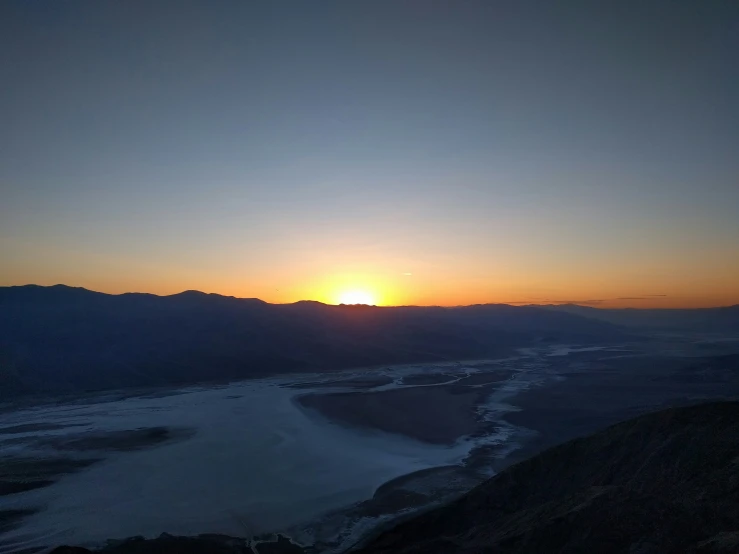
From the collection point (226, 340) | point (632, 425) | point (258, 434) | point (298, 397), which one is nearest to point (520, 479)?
point (632, 425)

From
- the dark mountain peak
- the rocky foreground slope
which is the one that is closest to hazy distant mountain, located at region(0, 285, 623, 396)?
the dark mountain peak

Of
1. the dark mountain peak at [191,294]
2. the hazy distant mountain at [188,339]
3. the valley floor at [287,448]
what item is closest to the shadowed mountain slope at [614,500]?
the valley floor at [287,448]

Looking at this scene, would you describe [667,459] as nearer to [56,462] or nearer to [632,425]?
[632,425]

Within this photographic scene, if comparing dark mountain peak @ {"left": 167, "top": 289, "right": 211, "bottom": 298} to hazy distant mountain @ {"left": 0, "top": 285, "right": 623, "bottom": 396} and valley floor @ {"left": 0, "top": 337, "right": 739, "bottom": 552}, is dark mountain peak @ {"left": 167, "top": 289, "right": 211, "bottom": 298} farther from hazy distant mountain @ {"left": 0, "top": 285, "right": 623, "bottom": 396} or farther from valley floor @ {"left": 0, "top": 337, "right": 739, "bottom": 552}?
valley floor @ {"left": 0, "top": 337, "right": 739, "bottom": 552}

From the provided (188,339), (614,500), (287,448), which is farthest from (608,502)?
(188,339)

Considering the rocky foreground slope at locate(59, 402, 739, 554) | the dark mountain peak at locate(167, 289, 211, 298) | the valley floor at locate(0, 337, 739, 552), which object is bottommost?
the valley floor at locate(0, 337, 739, 552)

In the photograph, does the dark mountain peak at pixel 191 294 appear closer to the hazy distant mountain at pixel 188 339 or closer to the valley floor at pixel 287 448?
the hazy distant mountain at pixel 188 339
